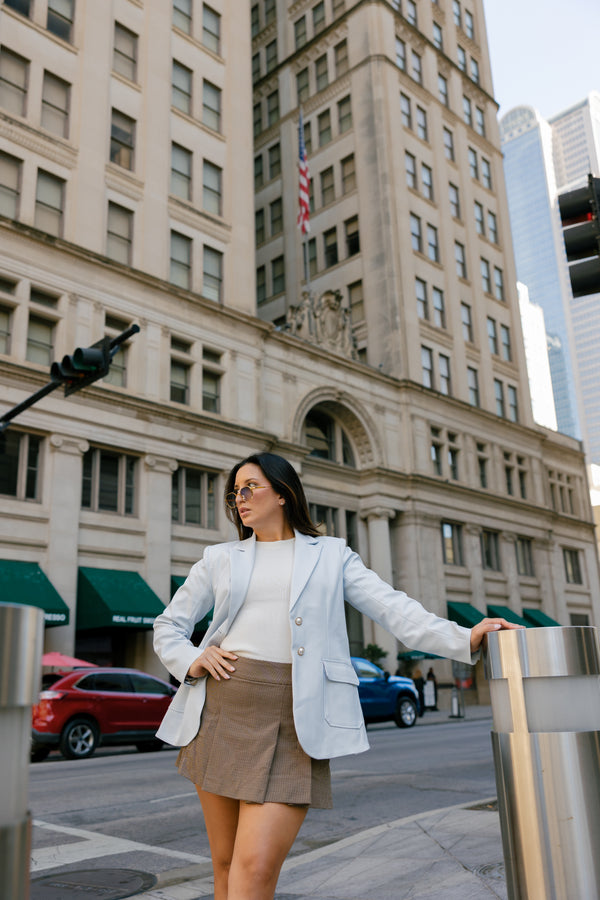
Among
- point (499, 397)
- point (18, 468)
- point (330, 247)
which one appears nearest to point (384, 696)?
point (18, 468)

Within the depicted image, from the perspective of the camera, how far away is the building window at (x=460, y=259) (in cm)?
4483

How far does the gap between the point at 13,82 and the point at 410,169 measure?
75.2 ft

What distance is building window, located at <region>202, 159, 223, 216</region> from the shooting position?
31703 mm

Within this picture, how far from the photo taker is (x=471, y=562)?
39094 millimetres

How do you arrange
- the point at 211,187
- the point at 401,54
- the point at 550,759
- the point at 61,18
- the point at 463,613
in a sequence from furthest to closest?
the point at 401,54
the point at 463,613
the point at 211,187
the point at 61,18
the point at 550,759

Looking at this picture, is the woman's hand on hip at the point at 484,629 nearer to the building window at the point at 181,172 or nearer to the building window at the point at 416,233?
the building window at the point at 181,172

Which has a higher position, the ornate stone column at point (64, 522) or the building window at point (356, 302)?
the building window at point (356, 302)

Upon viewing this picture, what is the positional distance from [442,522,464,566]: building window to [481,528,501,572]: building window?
202 centimetres

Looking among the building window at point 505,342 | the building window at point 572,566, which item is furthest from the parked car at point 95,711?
the building window at point 572,566

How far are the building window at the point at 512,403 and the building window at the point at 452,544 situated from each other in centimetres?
918

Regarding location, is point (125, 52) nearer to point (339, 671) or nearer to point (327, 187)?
point (327, 187)

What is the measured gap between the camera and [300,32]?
47656mm

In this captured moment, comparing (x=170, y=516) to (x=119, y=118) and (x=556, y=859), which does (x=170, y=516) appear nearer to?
(x=119, y=118)

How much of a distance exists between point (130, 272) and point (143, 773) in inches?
728
